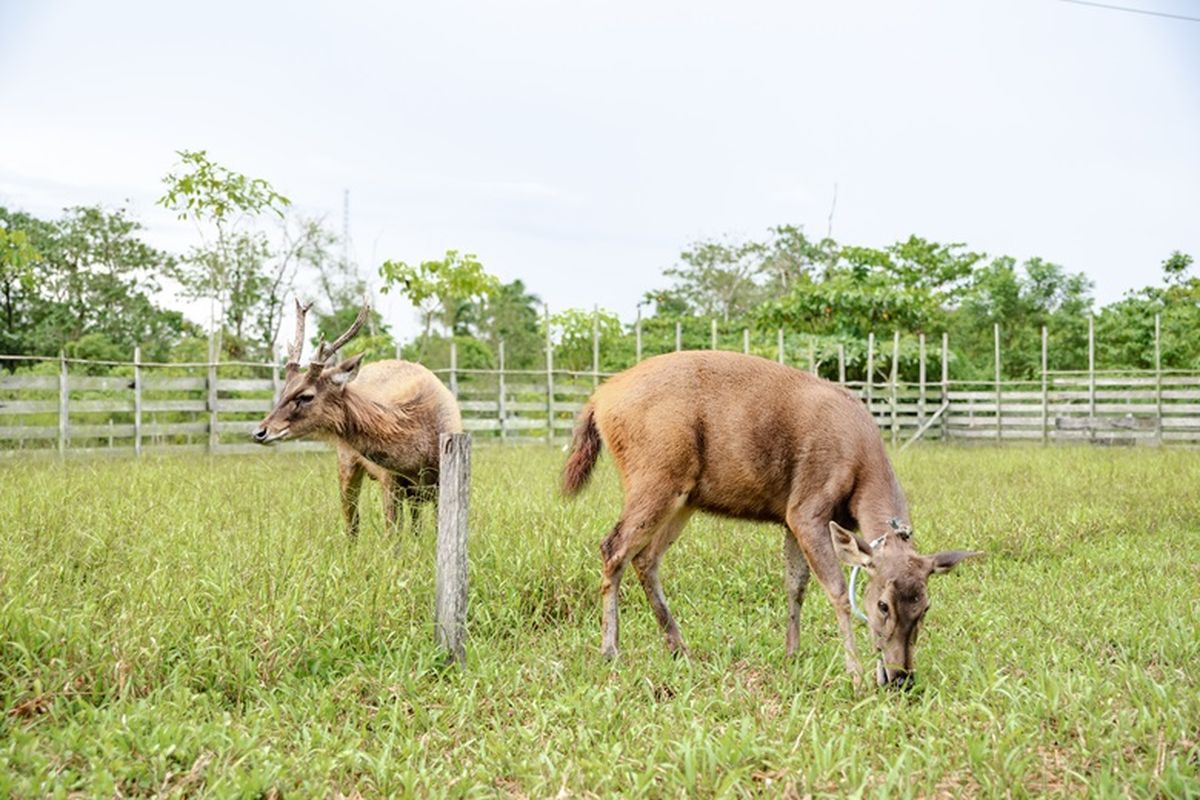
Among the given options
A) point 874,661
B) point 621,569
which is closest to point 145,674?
point 621,569

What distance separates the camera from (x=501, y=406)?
1755 cm

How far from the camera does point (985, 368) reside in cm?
2689

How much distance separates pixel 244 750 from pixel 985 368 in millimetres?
26548

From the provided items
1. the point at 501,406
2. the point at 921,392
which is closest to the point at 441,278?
the point at 501,406

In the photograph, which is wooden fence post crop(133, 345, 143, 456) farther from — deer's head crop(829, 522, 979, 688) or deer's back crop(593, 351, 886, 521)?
deer's head crop(829, 522, 979, 688)

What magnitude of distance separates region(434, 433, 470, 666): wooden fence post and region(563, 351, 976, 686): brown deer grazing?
704mm

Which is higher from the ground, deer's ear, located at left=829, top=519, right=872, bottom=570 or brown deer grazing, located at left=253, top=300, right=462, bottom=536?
brown deer grazing, located at left=253, top=300, right=462, bottom=536

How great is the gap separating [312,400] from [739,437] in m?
2.94

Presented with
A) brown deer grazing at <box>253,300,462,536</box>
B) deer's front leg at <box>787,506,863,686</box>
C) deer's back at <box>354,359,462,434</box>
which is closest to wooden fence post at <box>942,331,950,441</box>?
deer's back at <box>354,359,462,434</box>

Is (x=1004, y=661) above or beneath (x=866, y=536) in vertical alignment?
beneath

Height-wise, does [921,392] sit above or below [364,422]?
below

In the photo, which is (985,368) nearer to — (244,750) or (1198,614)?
(1198,614)

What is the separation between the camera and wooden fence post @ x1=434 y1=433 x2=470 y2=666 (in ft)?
14.5

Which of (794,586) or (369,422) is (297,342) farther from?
(794,586)
